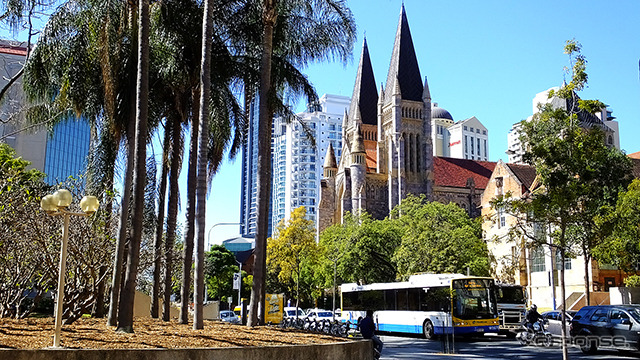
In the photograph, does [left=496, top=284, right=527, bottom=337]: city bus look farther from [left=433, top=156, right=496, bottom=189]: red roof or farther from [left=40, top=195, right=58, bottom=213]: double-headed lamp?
[left=433, top=156, right=496, bottom=189]: red roof

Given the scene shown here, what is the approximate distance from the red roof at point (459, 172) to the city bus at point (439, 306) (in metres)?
62.9

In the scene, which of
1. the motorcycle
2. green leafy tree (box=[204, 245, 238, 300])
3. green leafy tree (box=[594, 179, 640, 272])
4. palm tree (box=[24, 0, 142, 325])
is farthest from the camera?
green leafy tree (box=[204, 245, 238, 300])

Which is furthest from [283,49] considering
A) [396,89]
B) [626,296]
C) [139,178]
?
[396,89]

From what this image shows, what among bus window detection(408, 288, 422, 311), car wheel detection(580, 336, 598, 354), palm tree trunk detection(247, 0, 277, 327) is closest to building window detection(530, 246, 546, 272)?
bus window detection(408, 288, 422, 311)

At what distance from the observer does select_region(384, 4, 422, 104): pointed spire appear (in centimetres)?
9312

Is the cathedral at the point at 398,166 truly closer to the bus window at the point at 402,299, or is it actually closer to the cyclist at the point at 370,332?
the bus window at the point at 402,299

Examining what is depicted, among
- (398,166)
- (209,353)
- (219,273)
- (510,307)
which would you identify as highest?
(398,166)

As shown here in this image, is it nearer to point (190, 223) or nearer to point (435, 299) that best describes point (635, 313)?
point (435, 299)

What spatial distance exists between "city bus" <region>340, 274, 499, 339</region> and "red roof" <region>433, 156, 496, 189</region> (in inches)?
2478

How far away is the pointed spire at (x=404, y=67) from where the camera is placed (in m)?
93.1

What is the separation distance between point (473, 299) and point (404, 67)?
226 feet

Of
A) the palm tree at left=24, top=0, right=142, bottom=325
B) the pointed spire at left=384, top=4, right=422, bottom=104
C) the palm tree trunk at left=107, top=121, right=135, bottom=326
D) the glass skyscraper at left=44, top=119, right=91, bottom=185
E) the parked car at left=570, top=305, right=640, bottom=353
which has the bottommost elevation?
the parked car at left=570, top=305, right=640, bottom=353

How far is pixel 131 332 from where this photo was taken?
42.4 ft

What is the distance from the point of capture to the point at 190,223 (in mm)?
17016
